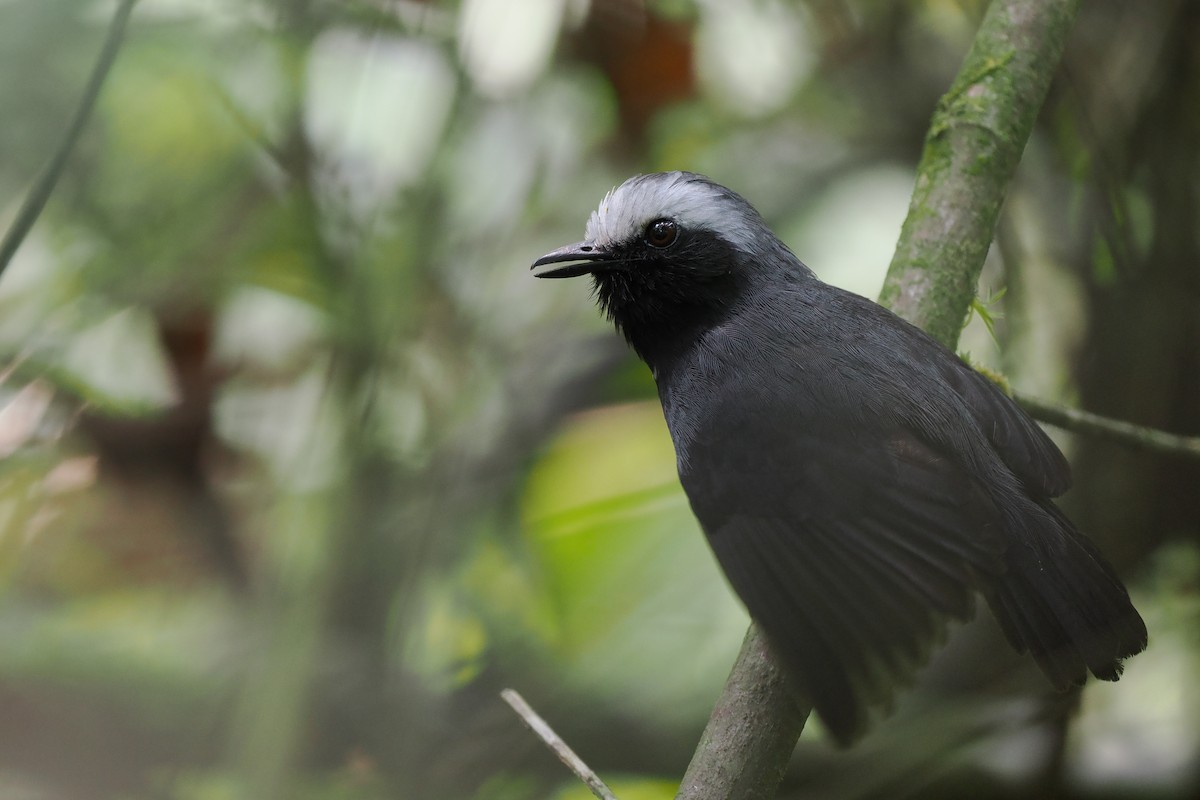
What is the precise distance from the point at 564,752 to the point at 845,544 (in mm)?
706

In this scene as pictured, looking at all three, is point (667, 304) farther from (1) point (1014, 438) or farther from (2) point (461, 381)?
(2) point (461, 381)

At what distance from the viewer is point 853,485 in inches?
90.9

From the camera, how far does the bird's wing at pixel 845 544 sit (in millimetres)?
2027

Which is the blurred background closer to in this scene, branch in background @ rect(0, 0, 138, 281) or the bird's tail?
branch in background @ rect(0, 0, 138, 281)

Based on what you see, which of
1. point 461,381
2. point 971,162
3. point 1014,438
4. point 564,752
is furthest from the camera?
point 461,381

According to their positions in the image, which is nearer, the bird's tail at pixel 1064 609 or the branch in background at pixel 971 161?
the bird's tail at pixel 1064 609

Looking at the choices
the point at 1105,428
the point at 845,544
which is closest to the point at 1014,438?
the point at 1105,428

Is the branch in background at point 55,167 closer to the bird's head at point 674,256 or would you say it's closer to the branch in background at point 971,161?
the bird's head at point 674,256

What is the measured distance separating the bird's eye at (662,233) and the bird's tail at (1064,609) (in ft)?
3.60

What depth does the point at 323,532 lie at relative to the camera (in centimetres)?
358

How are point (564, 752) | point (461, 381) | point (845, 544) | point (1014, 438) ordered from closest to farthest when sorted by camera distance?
point (564, 752) < point (845, 544) < point (1014, 438) < point (461, 381)

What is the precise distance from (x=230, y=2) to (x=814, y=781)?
3.30 metres

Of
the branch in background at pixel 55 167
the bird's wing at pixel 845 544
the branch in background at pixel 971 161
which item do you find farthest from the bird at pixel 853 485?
the branch in background at pixel 55 167

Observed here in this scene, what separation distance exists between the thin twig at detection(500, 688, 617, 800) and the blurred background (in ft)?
4.22
